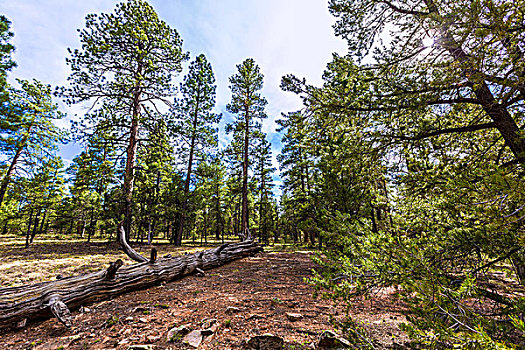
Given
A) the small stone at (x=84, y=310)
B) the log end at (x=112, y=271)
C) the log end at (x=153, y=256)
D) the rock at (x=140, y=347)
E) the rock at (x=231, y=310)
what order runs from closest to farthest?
the rock at (x=140, y=347) < the rock at (x=231, y=310) < the small stone at (x=84, y=310) < the log end at (x=112, y=271) < the log end at (x=153, y=256)

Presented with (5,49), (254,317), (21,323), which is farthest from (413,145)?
(5,49)

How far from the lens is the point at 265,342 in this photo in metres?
2.62

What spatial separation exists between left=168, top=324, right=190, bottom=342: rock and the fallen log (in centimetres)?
200

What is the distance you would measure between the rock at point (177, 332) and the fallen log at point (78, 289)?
200cm

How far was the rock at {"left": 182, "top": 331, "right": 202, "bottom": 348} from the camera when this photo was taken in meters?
2.75

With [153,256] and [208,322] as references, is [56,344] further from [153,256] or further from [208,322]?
[153,256]

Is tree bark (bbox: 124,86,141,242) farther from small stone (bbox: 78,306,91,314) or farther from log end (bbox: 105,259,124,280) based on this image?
small stone (bbox: 78,306,91,314)

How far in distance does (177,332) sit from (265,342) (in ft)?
4.67

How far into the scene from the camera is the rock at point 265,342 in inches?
99.9

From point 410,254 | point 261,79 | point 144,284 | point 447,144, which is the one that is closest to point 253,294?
point 144,284

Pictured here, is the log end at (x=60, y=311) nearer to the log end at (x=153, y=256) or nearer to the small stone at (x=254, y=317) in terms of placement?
the log end at (x=153, y=256)

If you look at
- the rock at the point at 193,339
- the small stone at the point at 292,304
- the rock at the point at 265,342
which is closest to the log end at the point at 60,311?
the rock at the point at 193,339

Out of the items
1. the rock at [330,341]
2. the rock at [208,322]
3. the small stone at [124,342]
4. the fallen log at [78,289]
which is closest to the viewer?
the rock at [330,341]

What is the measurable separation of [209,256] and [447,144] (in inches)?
307
